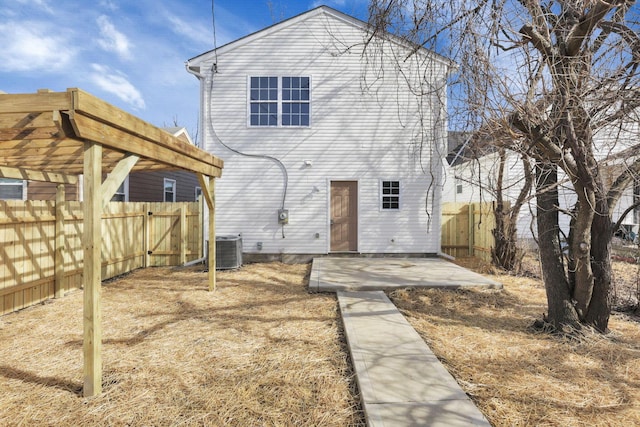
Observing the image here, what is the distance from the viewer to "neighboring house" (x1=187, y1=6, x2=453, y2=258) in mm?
8500

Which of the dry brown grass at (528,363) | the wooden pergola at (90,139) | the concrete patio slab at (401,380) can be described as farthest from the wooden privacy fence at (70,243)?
the dry brown grass at (528,363)

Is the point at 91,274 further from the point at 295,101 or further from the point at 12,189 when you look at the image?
the point at 12,189

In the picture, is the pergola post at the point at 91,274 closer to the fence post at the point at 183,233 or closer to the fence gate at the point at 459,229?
the fence post at the point at 183,233

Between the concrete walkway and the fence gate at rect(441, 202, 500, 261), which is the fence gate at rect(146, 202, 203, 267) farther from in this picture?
the fence gate at rect(441, 202, 500, 261)

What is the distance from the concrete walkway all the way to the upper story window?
490cm

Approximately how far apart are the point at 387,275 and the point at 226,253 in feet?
12.6

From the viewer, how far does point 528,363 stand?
303cm

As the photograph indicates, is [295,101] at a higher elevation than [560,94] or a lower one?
higher

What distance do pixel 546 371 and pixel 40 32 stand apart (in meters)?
14.9

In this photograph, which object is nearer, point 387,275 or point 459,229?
point 387,275

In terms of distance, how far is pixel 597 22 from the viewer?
10.2ft

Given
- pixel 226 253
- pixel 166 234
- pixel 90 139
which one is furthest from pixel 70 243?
pixel 90 139

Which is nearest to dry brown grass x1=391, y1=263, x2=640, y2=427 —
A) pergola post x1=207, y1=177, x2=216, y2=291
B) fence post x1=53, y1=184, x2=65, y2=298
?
pergola post x1=207, y1=177, x2=216, y2=291

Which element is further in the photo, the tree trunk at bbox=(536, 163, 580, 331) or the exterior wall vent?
the exterior wall vent
